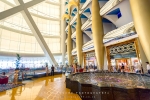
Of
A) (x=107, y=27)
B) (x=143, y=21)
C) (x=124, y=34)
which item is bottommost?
(x=124, y=34)

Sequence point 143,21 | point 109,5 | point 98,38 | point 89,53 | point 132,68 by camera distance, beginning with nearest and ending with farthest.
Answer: point 143,21 → point 132,68 → point 109,5 → point 98,38 → point 89,53

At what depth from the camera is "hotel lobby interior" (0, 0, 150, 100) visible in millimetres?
3197

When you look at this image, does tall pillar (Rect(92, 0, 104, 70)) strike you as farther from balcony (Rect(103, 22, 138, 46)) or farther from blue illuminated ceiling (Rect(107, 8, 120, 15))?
blue illuminated ceiling (Rect(107, 8, 120, 15))

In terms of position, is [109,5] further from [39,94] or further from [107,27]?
[39,94]

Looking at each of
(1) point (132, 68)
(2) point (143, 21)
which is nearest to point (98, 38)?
(1) point (132, 68)

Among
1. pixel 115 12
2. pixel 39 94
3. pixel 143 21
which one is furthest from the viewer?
pixel 115 12

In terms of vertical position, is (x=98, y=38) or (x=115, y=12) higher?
(x=115, y=12)

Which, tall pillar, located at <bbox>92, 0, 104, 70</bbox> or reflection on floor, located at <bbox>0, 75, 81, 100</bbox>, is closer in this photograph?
reflection on floor, located at <bbox>0, 75, 81, 100</bbox>

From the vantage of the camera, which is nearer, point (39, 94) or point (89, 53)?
point (39, 94)

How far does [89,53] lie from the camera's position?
41.1 feet

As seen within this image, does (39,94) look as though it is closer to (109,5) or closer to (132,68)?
(132,68)

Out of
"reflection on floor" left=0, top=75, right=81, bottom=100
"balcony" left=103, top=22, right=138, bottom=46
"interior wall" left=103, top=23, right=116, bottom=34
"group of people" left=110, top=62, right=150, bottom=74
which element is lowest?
"reflection on floor" left=0, top=75, right=81, bottom=100

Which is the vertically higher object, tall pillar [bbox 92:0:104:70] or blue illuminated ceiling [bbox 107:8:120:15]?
blue illuminated ceiling [bbox 107:8:120:15]

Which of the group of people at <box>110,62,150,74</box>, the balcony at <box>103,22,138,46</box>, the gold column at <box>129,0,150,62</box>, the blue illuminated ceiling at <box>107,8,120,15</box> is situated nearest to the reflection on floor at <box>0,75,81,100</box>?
the gold column at <box>129,0,150,62</box>
